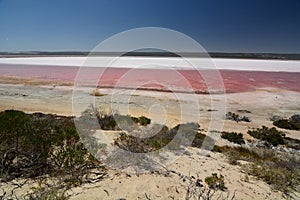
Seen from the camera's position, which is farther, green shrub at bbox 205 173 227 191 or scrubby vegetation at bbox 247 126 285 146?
scrubby vegetation at bbox 247 126 285 146

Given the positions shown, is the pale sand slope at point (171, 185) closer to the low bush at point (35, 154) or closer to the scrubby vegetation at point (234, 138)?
the low bush at point (35, 154)

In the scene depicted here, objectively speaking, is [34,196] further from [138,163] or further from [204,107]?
[204,107]

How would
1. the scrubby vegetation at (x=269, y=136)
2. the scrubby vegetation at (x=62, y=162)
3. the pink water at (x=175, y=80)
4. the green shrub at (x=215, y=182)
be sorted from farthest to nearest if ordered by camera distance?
the pink water at (x=175, y=80) → the scrubby vegetation at (x=269, y=136) → the green shrub at (x=215, y=182) → the scrubby vegetation at (x=62, y=162)

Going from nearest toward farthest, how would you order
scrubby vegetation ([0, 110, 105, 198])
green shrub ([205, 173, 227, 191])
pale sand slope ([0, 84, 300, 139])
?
scrubby vegetation ([0, 110, 105, 198]) → green shrub ([205, 173, 227, 191]) → pale sand slope ([0, 84, 300, 139])

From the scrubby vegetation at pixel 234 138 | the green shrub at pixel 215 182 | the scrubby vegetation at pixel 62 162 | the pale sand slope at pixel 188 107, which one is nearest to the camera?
Result: the scrubby vegetation at pixel 62 162

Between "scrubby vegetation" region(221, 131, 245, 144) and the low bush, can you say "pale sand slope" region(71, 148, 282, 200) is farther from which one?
"scrubby vegetation" region(221, 131, 245, 144)

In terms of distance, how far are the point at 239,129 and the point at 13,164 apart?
968 centimetres

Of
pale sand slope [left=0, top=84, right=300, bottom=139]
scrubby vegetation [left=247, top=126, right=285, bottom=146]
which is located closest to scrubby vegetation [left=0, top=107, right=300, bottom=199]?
scrubby vegetation [left=247, top=126, right=285, bottom=146]

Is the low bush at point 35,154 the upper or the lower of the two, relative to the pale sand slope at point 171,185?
upper

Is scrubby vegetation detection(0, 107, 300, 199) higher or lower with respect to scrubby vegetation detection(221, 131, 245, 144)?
higher

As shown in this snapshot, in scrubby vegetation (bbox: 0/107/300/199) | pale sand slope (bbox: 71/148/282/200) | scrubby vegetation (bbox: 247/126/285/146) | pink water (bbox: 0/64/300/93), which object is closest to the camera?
pale sand slope (bbox: 71/148/282/200)

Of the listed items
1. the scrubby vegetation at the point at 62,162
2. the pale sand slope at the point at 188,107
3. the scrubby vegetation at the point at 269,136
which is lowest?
the scrubby vegetation at the point at 269,136

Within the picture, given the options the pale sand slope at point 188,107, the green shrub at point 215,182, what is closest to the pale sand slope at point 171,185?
the green shrub at point 215,182

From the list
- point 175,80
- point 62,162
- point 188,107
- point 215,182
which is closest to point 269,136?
point 215,182
